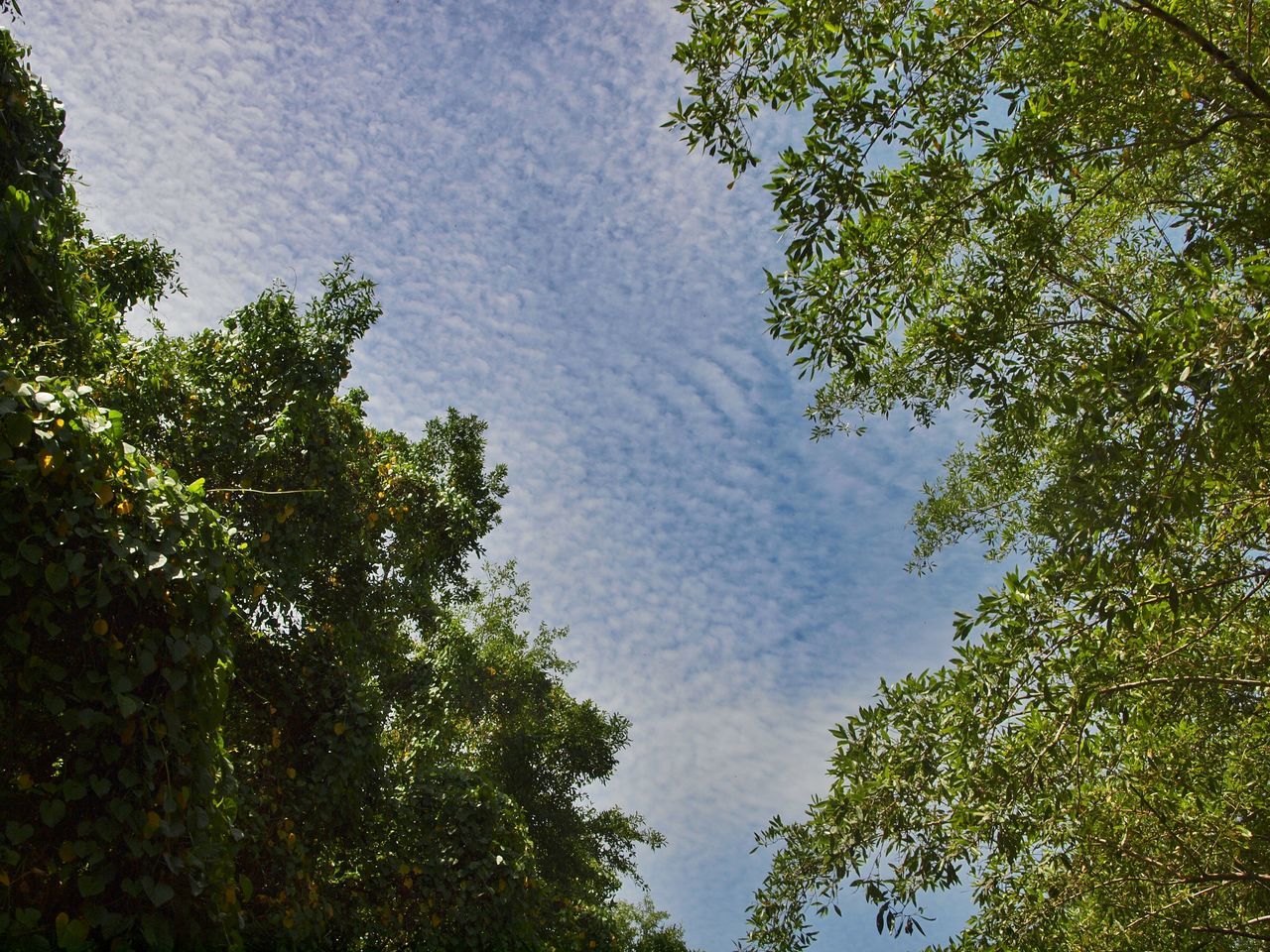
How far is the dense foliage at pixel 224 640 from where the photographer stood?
4715mm

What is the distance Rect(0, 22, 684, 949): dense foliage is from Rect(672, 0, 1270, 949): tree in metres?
4.48

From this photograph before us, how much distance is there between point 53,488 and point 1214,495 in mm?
8727

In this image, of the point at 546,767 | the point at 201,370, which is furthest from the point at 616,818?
the point at 201,370

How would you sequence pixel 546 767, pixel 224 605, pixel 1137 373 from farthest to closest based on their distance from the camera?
pixel 546 767, pixel 224 605, pixel 1137 373

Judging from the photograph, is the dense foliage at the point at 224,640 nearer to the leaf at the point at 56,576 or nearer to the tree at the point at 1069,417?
the leaf at the point at 56,576

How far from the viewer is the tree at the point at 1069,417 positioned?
16.6 ft

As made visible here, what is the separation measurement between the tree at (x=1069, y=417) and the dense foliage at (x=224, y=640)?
4475 millimetres

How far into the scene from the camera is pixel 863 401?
9469 millimetres

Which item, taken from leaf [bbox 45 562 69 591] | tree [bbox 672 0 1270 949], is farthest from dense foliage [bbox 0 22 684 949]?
tree [bbox 672 0 1270 949]

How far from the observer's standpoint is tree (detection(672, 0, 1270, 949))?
5.05 m

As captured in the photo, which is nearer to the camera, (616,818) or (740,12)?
(740,12)

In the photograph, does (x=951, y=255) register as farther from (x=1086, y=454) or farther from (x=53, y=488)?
(x=53, y=488)

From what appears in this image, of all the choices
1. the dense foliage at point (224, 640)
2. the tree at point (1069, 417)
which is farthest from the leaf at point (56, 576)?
the tree at point (1069, 417)

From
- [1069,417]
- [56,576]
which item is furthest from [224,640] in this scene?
[1069,417]
